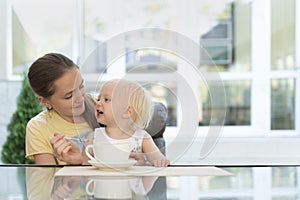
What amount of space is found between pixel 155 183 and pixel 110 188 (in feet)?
0.32

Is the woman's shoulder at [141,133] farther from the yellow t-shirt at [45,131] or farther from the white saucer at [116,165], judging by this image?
the yellow t-shirt at [45,131]

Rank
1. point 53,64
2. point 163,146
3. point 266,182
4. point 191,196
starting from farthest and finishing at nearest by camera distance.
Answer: point 53,64, point 163,146, point 266,182, point 191,196

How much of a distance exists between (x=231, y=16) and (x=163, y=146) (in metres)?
3.13

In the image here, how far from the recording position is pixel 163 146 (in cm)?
108

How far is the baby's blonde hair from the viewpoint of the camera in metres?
0.96

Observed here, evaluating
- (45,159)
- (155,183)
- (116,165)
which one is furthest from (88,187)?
(45,159)

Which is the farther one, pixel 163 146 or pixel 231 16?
pixel 231 16

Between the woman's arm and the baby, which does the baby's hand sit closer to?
the baby

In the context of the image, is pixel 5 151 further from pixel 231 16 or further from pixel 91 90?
pixel 91 90

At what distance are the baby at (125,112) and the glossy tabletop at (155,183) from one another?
0.07 m

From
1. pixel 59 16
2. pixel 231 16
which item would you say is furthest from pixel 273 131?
pixel 59 16

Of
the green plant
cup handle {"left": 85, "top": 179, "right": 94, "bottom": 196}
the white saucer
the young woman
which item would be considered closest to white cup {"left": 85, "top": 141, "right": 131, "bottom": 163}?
the white saucer

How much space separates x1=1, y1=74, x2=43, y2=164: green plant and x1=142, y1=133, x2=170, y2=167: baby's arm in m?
2.28

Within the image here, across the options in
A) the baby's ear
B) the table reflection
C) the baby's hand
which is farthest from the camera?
the baby's hand
